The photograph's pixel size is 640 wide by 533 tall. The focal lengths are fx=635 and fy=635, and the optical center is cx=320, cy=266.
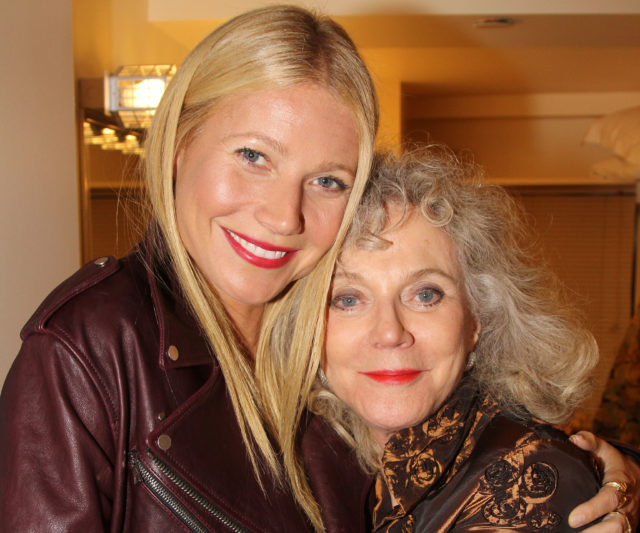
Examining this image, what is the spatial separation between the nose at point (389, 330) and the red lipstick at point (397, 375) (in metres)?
0.06

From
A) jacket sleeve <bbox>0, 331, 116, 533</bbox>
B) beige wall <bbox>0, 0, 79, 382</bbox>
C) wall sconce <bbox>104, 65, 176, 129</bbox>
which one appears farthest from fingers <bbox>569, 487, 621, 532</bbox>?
wall sconce <bbox>104, 65, 176, 129</bbox>

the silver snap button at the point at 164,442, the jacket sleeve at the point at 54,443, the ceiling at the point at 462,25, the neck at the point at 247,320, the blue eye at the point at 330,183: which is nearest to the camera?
the jacket sleeve at the point at 54,443

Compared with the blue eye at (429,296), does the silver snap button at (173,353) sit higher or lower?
lower

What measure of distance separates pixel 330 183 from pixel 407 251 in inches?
9.4

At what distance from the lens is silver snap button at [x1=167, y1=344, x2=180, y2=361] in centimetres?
114

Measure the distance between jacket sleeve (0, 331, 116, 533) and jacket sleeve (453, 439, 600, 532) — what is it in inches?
28.4

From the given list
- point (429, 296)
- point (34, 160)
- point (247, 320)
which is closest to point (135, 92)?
point (34, 160)

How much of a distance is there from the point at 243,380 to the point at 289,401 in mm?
182

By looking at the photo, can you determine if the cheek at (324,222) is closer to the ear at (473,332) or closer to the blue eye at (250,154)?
the blue eye at (250,154)

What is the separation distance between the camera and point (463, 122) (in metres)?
6.61

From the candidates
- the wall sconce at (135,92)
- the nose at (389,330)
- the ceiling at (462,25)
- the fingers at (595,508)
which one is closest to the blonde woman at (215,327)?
the nose at (389,330)

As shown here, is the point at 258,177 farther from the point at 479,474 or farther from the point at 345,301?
the point at 479,474

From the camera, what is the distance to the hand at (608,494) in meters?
1.25

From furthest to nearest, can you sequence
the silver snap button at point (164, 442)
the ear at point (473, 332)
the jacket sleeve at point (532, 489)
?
the ear at point (473, 332) → the jacket sleeve at point (532, 489) → the silver snap button at point (164, 442)
